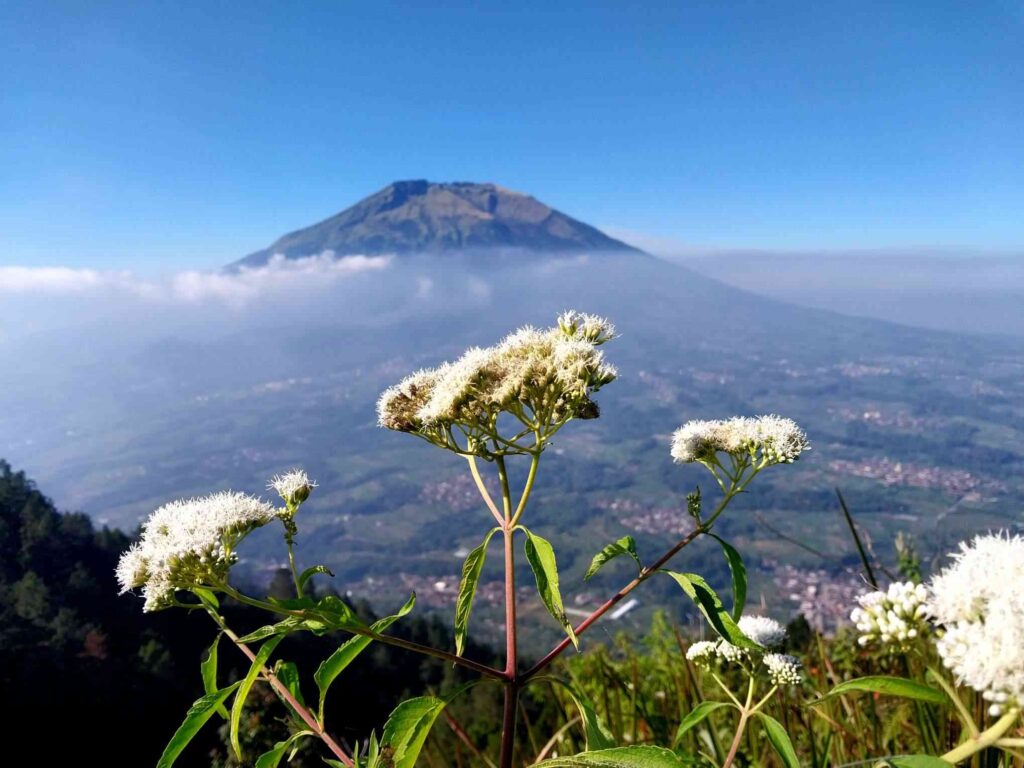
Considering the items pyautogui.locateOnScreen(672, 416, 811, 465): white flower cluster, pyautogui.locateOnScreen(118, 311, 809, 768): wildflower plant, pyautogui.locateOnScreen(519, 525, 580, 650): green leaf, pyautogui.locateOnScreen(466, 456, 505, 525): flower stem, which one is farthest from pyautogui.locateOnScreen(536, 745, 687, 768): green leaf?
pyautogui.locateOnScreen(672, 416, 811, 465): white flower cluster

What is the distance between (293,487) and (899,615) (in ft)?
7.42

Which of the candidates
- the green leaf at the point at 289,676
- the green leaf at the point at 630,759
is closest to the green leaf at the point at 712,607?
the green leaf at the point at 630,759

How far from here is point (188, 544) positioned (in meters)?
2.39

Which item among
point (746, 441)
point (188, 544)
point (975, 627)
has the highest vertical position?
point (746, 441)

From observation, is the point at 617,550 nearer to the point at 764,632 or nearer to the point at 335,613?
the point at 335,613

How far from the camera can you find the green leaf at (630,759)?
166cm

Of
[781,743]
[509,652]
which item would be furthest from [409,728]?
[781,743]

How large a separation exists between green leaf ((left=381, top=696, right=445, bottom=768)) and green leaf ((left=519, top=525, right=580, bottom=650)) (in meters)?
0.48

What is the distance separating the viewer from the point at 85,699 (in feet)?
42.4

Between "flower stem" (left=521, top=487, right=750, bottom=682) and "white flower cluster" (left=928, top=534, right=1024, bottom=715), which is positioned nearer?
"white flower cluster" (left=928, top=534, right=1024, bottom=715)

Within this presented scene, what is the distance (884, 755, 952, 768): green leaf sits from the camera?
1458mm

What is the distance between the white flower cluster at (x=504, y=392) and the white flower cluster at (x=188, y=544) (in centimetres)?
74

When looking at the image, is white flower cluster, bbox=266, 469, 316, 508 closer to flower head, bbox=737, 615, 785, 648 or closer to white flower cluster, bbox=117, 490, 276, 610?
white flower cluster, bbox=117, 490, 276, 610

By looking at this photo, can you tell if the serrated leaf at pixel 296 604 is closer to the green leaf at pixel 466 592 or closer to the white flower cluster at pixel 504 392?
the green leaf at pixel 466 592
